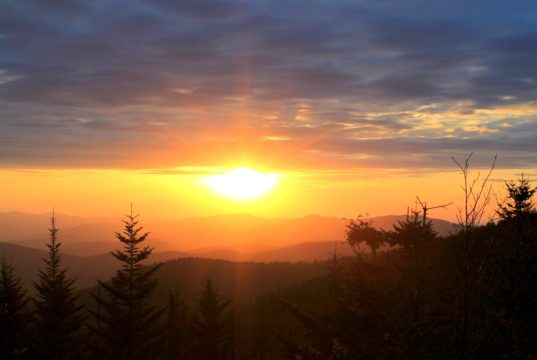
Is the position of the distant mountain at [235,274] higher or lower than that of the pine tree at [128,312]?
lower

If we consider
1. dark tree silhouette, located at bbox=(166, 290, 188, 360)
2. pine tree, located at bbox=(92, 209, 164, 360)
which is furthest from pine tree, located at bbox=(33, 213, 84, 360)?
dark tree silhouette, located at bbox=(166, 290, 188, 360)

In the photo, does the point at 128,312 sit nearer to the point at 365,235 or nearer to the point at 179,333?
the point at 365,235

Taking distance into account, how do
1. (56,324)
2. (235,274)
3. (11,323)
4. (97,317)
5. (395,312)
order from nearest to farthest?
1. (395,312)
2. (11,323)
3. (97,317)
4. (56,324)
5. (235,274)

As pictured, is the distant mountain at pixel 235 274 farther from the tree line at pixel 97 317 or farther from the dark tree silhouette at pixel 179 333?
the tree line at pixel 97 317

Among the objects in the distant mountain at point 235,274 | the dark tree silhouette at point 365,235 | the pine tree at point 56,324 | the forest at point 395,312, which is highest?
the dark tree silhouette at point 365,235

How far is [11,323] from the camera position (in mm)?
29219

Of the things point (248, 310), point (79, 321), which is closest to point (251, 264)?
point (248, 310)

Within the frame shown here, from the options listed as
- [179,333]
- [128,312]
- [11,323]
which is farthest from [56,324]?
[179,333]

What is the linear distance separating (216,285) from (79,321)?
115583 millimetres

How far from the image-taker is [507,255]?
1816 centimetres

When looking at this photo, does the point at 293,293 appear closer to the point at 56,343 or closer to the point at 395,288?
the point at 56,343

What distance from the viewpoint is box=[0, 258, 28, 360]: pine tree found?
91.9 feet

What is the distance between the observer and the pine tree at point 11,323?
28000 millimetres

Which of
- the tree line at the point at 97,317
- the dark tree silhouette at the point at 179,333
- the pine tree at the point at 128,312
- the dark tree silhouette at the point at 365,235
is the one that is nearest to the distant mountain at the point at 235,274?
the dark tree silhouette at the point at 179,333
